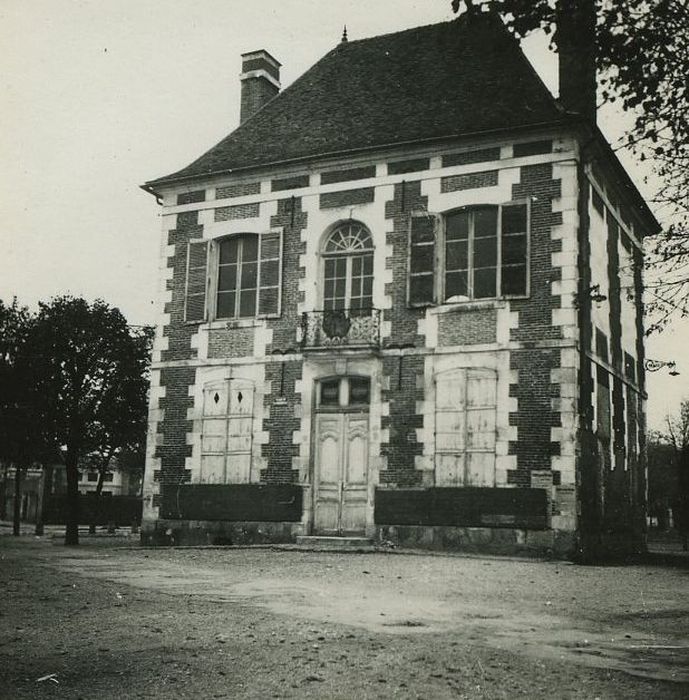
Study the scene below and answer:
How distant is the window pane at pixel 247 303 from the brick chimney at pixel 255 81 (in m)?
5.53

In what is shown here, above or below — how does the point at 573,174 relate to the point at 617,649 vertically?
above

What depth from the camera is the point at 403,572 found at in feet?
37.7

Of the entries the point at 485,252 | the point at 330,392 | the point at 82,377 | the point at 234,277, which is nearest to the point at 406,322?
the point at 485,252

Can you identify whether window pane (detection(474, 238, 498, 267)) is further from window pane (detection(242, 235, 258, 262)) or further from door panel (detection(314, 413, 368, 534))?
window pane (detection(242, 235, 258, 262))

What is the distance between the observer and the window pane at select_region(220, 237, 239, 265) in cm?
1883

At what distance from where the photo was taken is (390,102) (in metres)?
18.7

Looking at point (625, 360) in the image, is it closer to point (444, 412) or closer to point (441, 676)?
point (444, 412)

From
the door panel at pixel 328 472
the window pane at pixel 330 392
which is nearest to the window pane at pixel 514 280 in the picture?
the window pane at pixel 330 392

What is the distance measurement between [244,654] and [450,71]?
15.3 meters

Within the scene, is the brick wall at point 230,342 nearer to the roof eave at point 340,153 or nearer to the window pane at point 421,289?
the roof eave at point 340,153

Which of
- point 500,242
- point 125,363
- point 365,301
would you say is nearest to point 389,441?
point 365,301

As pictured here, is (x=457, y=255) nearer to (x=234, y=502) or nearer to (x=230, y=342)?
(x=230, y=342)

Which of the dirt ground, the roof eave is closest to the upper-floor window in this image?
the roof eave

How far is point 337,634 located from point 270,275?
40.0 ft
